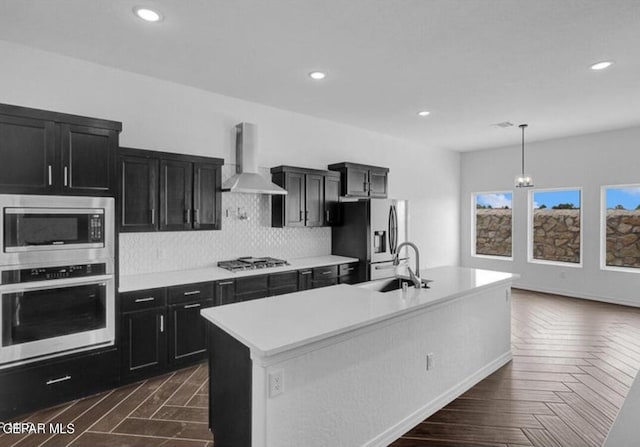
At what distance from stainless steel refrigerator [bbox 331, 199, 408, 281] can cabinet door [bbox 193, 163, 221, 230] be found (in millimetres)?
1951

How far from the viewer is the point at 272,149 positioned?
4742 mm

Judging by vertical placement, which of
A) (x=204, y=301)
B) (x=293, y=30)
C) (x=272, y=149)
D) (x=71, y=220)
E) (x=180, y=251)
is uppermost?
(x=293, y=30)

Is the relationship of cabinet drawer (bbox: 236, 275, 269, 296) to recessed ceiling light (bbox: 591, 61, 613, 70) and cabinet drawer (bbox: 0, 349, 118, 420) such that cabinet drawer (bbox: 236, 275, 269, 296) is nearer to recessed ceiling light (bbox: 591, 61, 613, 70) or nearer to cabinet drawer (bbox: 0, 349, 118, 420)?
cabinet drawer (bbox: 0, 349, 118, 420)

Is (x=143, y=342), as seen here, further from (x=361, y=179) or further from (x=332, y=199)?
(x=361, y=179)

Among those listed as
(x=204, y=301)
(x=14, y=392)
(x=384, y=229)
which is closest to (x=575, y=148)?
(x=384, y=229)

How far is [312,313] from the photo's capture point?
6.96 feet

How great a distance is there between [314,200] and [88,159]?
8.84ft

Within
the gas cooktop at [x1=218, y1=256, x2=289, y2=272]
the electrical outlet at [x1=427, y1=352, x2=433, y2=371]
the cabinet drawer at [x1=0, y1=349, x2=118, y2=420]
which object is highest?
the gas cooktop at [x1=218, y1=256, x2=289, y2=272]

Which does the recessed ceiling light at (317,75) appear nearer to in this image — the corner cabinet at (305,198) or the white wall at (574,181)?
the corner cabinet at (305,198)

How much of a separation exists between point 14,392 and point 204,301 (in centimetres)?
149

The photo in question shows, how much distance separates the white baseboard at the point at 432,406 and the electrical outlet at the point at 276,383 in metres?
0.85

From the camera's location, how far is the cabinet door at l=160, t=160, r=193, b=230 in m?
3.50

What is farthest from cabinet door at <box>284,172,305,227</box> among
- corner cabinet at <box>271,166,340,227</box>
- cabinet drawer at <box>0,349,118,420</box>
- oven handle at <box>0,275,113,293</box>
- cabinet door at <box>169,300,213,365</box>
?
cabinet drawer at <box>0,349,118,420</box>

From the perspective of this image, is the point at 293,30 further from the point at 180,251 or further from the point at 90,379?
the point at 90,379
